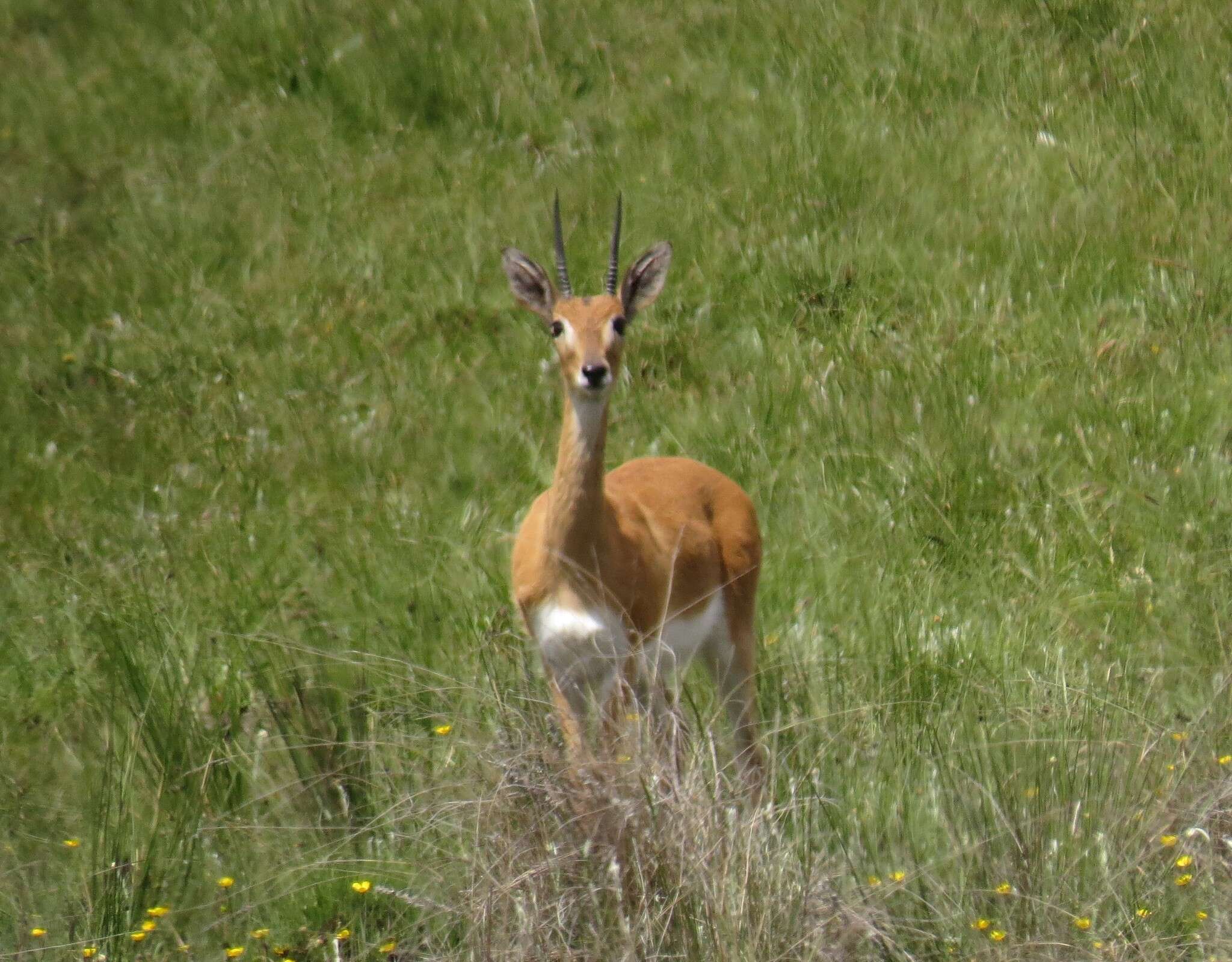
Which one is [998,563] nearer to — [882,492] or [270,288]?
[882,492]

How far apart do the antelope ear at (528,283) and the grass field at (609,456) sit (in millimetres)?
1089

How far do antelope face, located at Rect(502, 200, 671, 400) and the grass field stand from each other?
0.90 metres

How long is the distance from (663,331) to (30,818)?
4.73 meters

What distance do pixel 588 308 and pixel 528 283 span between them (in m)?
0.35

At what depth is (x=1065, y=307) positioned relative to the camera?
873 centimetres

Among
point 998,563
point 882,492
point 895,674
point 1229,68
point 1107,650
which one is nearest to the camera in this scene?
point 895,674

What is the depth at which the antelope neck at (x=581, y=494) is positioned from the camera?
526 centimetres

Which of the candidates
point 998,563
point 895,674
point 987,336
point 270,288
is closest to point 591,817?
point 895,674

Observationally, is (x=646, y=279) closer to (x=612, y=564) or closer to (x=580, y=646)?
(x=612, y=564)

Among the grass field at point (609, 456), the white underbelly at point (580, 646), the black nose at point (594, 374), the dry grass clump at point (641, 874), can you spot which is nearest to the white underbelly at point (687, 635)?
the white underbelly at point (580, 646)

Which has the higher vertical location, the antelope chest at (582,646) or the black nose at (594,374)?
the black nose at (594,374)

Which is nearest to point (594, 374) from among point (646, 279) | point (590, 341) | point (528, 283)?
point (590, 341)

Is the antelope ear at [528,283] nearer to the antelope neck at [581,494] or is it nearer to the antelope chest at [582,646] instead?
the antelope neck at [581,494]

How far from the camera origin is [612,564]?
5375 mm
